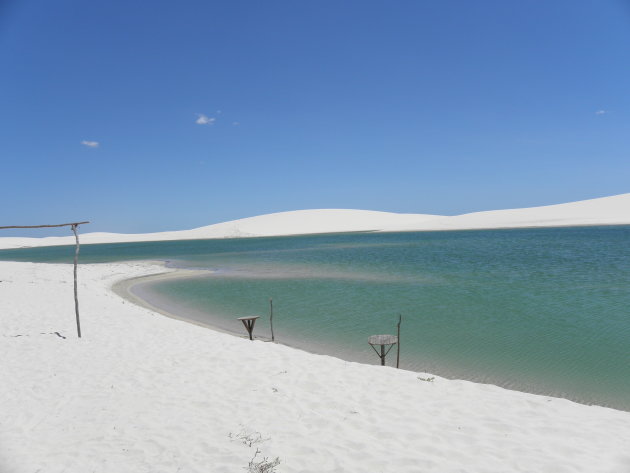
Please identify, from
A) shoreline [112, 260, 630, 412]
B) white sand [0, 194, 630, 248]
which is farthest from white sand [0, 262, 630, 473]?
white sand [0, 194, 630, 248]

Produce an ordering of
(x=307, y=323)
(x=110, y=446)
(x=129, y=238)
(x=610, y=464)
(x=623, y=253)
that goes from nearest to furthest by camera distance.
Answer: (x=610, y=464), (x=110, y=446), (x=307, y=323), (x=623, y=253), (x=129, y=238)

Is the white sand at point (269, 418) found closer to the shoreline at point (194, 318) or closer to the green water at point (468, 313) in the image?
the shoreline at point (194, 318)

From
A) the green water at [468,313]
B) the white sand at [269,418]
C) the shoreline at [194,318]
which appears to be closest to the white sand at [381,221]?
the green water at [468,313]

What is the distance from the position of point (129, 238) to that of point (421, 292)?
137 m

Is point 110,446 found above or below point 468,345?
above

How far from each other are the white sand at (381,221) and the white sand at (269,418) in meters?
83.5

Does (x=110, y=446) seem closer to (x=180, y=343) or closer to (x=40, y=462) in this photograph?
(x=40, y=462)

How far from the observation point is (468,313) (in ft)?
44.5

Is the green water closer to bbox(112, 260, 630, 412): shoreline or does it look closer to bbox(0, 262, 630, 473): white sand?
bbox(112, 260, 630, 412): shoreline

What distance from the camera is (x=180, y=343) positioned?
938 centimetres

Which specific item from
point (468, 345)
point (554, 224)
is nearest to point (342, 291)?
point (468, 345)

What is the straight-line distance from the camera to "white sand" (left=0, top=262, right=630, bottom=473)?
13.8 feet

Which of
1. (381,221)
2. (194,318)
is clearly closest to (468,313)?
(194,318)

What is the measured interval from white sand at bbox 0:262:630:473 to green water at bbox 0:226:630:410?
236 cm
